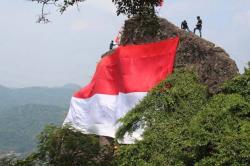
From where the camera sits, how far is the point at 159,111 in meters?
18.6

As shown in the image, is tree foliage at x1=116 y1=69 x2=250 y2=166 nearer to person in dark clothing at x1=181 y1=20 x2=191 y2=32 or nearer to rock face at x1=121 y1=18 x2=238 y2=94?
rock face at x1=121 y1=18 x2=238 y2=94

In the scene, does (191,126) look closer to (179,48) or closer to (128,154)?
(128,154)

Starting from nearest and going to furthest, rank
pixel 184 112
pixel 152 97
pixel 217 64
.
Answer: pixel 184 112
pixel 152 97
pixel 217 64

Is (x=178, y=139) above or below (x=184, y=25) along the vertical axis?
below

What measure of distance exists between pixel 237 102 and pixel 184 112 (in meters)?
3.04

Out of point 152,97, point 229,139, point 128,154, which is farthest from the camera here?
point 152,97

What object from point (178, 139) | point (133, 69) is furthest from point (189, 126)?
point (133, 69)

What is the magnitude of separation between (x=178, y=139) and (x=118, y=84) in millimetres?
8007

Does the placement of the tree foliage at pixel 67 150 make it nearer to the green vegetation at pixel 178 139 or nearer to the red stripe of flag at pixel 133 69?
the green vegetation at pixel 178 139

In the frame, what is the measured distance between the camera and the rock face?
2158cm

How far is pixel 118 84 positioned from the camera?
23.1m

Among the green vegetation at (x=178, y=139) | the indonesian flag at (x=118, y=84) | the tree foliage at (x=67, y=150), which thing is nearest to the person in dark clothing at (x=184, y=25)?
the indonesian flag at (x=118, y=84)

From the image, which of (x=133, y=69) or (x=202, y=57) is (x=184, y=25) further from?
(x=133, y=69)

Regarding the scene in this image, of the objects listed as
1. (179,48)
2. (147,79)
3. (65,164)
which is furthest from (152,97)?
(65,164)
